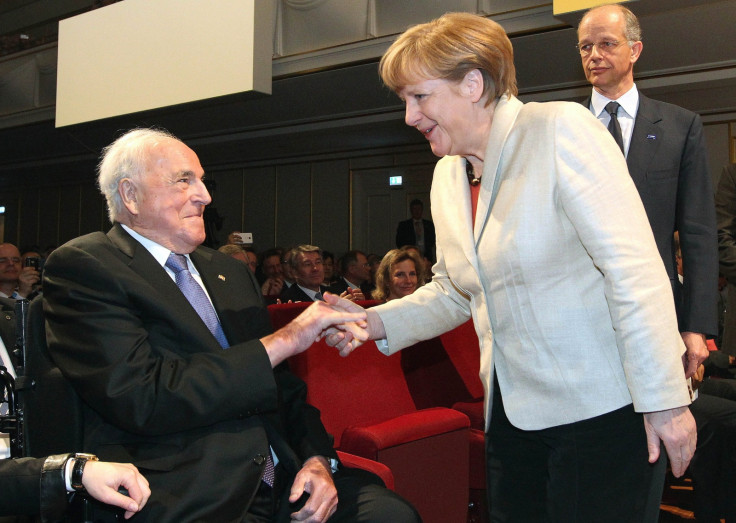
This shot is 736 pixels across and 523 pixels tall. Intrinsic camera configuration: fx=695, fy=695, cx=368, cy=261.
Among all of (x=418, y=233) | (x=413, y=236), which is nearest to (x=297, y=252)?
(x=413, y=236)

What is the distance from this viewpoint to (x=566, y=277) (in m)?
1.34

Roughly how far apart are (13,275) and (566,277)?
4.96m

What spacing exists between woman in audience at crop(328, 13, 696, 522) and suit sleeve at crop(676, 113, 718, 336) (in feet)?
2.04

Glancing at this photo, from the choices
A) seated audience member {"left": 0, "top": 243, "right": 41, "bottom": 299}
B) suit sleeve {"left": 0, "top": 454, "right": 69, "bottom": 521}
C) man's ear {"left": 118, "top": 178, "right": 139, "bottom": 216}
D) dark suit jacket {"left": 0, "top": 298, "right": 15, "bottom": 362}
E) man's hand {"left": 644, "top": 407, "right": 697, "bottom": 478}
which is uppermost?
man's ear {"left": 118, "top": 178, "right": 139, "bottom": 216}

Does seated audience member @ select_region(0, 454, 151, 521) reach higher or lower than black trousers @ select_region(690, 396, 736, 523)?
higher

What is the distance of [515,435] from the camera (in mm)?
1459

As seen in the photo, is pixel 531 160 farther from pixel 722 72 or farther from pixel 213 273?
pixel 722 72

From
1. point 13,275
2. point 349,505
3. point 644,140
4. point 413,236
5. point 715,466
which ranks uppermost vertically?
point 413,236

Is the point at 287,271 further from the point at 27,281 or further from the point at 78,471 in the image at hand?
the point at 78,471

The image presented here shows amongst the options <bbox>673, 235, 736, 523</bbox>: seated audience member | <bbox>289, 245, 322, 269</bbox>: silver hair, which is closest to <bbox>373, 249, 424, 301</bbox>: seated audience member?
<bbox>289, 245, 322, 269</bbox>: silver hair

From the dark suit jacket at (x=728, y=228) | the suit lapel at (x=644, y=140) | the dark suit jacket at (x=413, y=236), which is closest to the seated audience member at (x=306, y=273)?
the dark suit jacket at (x=413, y=236)

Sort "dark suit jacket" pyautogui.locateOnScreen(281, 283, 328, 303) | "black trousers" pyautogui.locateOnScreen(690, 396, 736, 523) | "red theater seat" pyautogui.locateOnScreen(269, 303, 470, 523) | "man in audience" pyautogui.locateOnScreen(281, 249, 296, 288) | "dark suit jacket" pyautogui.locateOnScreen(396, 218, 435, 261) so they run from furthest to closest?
"dark suit jacket" pyautogui.locateOnScreen(396, 218, 435, 261)
"man in audience" pyautogui.locateOnScreen(281, 249, 296, 288)
"dark suit jacket" pyautogui.locateOnScreen(281, 283, 328, 303)
"black trousers" pyautogui.locateOnScreen(690, 396, 736, 523)
"red theater seat" pyautogui.locateOnScreen(269, 303, 470, 523)

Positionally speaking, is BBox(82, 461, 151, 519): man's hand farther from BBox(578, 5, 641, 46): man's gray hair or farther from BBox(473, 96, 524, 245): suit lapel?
BBox(578, 5, 641, 46): man's gray hair

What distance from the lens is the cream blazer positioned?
1.25 meters
